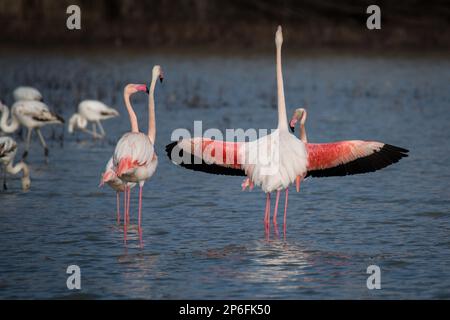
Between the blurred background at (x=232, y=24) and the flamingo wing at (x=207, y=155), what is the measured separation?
2360 centimetres

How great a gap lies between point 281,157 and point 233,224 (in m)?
1.29

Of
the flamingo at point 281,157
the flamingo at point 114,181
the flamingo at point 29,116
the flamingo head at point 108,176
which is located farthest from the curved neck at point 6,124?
the flamingo at point 281,157

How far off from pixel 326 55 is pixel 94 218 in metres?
21.6

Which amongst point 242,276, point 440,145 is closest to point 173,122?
point 440,145

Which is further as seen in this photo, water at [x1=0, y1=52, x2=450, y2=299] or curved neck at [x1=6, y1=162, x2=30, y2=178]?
curved neck at [x1=6, y1=162, x2=30, y2=178]

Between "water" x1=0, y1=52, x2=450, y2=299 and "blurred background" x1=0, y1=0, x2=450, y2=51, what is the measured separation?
13930 millimetres

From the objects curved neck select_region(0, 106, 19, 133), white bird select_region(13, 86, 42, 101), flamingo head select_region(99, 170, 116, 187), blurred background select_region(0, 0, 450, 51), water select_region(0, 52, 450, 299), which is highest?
blurred background select_region(0, 0, 450, 51)

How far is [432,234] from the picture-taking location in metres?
9.38

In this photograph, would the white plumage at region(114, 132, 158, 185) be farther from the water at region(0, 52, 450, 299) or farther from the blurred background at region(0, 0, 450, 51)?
Answer: the blurred background at region(0, 0, 450, 51)

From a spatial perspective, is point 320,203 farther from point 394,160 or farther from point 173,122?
point 173,122

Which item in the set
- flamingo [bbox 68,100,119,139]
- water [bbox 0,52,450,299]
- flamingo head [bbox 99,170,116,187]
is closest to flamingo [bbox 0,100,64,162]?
water [bbox 0,52,450,299]

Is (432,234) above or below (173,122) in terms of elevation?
below

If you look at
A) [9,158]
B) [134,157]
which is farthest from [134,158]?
[9,158]

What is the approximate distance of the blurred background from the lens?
33.5m
